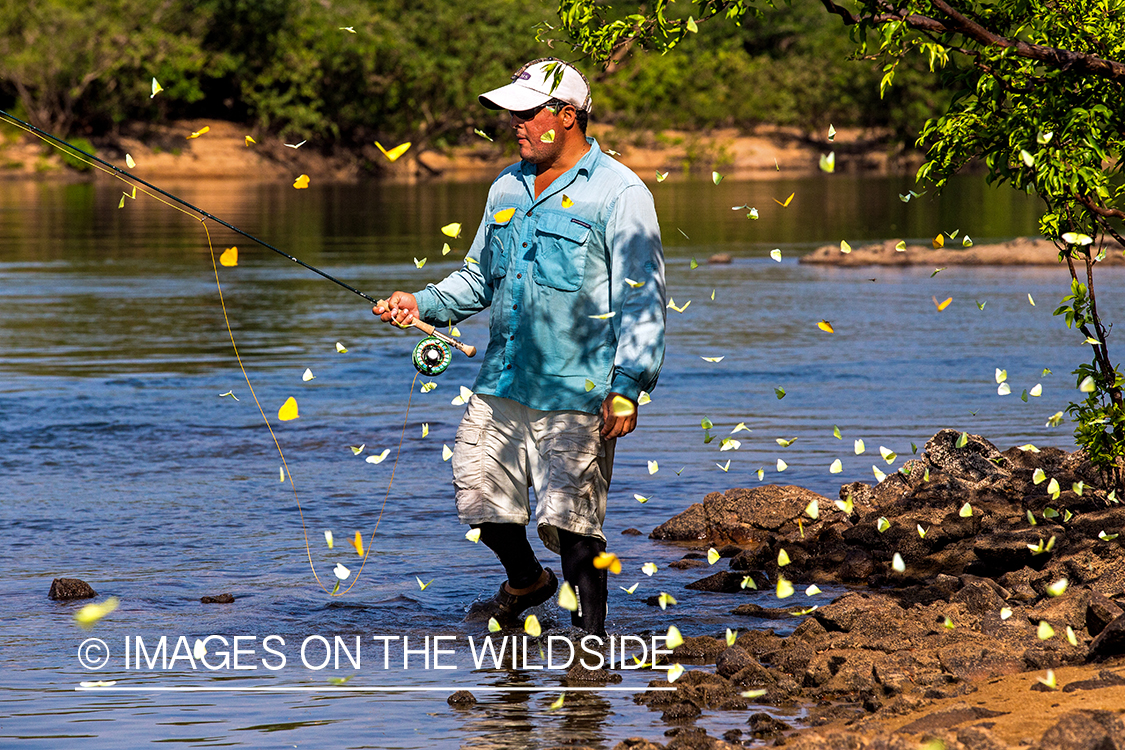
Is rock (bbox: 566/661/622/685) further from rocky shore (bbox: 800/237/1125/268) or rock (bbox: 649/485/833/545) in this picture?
rocky shore (bbox: 800/237/1125/268)

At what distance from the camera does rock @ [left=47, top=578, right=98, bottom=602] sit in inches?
265

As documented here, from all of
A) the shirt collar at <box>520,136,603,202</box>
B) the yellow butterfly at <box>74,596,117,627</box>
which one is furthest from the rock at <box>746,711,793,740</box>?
the yellow butterfly at <box>74,596,117,627</box>

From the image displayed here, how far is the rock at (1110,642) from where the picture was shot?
510cm

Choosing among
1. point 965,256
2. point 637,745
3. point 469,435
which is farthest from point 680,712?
point 965,256

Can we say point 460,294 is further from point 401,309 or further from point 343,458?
point 343,458

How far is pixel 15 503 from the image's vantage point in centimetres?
862

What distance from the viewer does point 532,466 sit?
5.83 metres

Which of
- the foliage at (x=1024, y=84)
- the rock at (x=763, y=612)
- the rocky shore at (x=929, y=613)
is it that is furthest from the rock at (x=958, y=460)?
the rock at (x=763, y=612)

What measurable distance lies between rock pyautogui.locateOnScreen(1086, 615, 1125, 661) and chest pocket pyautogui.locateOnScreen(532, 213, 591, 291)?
2.15 meters

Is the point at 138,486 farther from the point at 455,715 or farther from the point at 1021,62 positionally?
the point at 1021,62

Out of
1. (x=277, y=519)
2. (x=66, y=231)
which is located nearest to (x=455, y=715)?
(x=277, y=519)

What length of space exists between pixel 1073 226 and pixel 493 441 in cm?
276

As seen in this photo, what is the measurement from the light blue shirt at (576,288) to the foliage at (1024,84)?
2.73 ft

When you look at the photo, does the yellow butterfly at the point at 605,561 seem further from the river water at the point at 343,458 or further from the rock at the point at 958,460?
the rock at the point at 958,460
